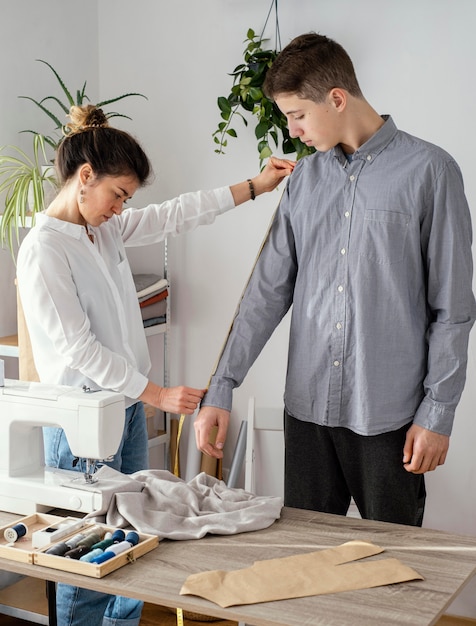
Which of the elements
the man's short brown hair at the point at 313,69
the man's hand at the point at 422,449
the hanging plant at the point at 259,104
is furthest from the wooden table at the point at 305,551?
the hanging plant at the point at 259,104

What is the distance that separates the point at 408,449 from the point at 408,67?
1.67 metres

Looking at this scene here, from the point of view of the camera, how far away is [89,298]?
6.95ft

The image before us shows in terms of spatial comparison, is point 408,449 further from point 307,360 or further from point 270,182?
point 270,182

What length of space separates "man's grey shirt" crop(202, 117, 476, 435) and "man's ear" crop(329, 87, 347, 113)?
4.0 inches

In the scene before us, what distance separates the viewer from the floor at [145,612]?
3.08 m

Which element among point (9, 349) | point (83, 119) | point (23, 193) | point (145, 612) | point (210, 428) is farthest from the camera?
point (145, 612)

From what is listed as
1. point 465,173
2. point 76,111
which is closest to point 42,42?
point 76,111

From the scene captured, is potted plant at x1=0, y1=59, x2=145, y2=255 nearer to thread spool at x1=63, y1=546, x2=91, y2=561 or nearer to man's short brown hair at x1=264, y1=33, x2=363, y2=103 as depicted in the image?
man's short brown hair at x1=264, y1=33, x2=363, y2=103

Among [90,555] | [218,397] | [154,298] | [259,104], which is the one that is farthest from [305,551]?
[259,104]

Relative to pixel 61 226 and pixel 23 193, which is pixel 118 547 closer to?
pixel 61 226

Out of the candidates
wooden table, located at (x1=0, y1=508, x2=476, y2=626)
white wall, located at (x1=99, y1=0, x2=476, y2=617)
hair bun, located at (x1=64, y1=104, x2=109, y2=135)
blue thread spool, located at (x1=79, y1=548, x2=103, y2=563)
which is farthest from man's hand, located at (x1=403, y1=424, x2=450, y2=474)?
white wall, located at (x1=99, y1=0, x2=476, y2=617)

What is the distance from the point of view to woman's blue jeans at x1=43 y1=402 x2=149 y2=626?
2.04 meters

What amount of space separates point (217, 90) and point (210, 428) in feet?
6.19

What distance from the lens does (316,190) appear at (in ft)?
6.55
